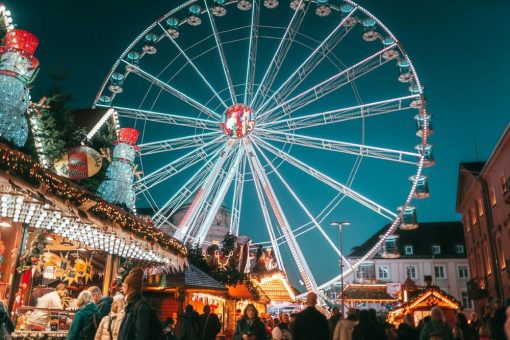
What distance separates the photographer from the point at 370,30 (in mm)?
21672

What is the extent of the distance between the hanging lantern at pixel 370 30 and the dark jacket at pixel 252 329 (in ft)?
53.1

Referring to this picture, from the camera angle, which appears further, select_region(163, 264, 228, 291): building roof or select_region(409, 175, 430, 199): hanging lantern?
select_region(409, 175, 430, 199): hanging lantern

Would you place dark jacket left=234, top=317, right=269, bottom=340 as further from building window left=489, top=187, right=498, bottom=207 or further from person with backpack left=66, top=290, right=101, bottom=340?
building window left=489, top=187, right=498, bottom=207

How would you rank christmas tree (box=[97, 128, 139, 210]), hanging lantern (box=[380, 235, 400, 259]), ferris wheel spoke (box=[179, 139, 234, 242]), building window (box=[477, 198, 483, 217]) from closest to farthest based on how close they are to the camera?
christmas tree (box=[97, 128, 139, 210])
ferris wheel spoke (box=[179, 139, 234, 242])
hanging lantern (box=[380, 235, 400, 259])
building window (box=[477, 198, 483, 217])

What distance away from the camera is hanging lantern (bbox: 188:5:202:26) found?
899 inches

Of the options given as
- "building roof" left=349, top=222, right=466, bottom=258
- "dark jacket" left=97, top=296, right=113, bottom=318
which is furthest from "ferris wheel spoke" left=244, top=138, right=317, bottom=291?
"building roof" left=349, top=222, right=466, bottom=258

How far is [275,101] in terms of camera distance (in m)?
21.6

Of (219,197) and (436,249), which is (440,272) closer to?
(436,249)

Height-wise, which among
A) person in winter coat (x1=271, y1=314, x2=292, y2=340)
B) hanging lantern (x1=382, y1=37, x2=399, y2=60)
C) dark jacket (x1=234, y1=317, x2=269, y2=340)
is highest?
hanging lantern (x1=382, y1=37, x2=399, y2=60)

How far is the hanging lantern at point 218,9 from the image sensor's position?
2277cm

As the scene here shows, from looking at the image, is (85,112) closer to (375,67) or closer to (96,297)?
(96,297)

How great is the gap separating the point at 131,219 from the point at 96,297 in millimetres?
2359

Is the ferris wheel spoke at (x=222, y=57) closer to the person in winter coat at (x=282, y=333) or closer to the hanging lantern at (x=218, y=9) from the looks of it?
the hanging lantern at (x=218, y=9)

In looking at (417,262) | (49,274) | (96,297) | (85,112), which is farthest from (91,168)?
(417,262)
